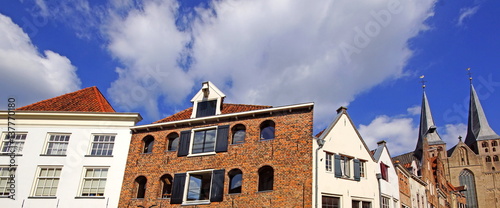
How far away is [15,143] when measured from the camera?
24219 mm

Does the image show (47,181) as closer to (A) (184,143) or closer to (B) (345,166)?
(A) (184,143)

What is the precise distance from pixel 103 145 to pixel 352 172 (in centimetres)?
1543

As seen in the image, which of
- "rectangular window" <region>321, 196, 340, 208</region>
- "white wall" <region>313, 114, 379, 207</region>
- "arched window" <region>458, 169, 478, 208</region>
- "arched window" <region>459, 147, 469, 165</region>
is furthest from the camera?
"arched window" <region>459, 147, 469, 165</region>

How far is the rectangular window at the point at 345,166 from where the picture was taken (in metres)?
21.2

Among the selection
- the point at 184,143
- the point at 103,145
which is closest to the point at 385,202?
the point at 184,143

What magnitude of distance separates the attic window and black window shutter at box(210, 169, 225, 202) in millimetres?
4067

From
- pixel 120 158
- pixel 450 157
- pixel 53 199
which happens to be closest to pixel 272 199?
pixel 120 158

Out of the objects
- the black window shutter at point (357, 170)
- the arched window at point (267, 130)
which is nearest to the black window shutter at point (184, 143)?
the arched window at point (267, 130)

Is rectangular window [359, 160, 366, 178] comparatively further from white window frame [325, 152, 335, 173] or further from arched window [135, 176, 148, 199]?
arched window [135, 176, 148, 199]

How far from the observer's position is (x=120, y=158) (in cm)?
2345

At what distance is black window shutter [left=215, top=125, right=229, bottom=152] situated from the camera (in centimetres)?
2156

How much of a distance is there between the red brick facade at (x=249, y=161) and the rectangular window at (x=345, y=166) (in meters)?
2.92

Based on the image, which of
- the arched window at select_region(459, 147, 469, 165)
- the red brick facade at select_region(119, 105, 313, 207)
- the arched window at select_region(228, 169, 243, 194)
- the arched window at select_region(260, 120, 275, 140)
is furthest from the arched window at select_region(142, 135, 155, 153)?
the arched window at select_region(459, 147, 469, 165)

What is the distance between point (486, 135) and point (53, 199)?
100462mm
